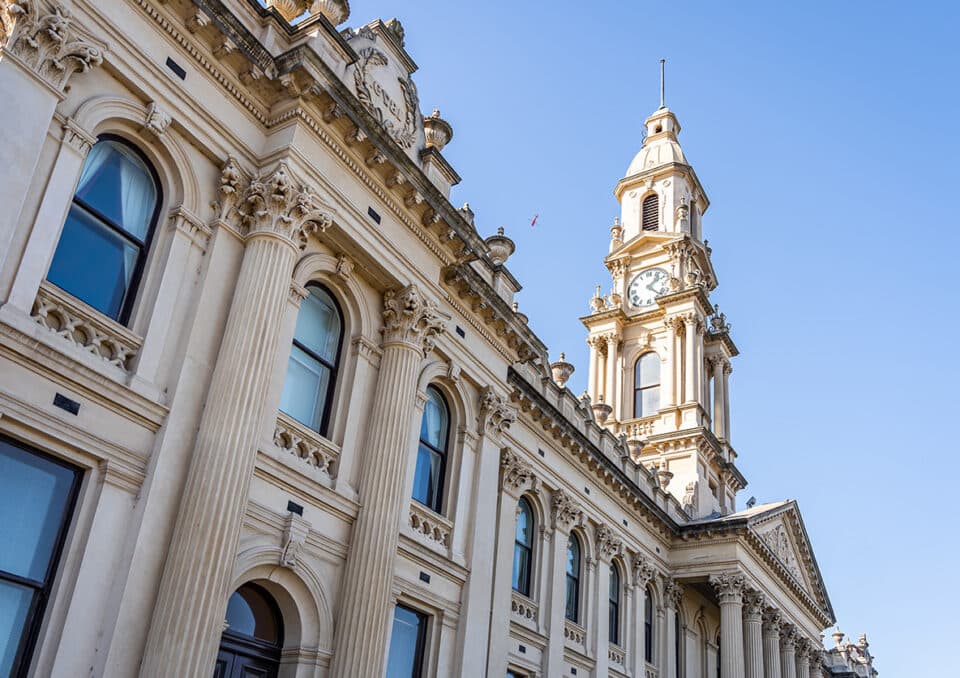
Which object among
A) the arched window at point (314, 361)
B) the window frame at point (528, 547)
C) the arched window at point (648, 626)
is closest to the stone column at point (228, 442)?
the arched window at point (314, 361)

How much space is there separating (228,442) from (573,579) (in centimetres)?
1531

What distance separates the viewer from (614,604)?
27922 mm

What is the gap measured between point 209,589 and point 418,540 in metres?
5.73

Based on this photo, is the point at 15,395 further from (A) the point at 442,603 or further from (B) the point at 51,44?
(A) the point at 442,603

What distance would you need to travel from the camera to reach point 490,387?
20250 millimetres

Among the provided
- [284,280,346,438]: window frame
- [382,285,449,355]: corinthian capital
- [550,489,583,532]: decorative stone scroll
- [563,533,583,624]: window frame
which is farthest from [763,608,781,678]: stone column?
[284,280,346,438]: window frame

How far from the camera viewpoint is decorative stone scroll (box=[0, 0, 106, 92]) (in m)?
11.6

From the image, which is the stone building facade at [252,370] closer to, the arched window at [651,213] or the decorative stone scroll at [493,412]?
the decorative stone scroll at [493,412]

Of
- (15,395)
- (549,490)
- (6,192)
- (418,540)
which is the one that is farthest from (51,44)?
(549,490)

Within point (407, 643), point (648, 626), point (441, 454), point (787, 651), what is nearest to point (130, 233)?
point (441, 454)

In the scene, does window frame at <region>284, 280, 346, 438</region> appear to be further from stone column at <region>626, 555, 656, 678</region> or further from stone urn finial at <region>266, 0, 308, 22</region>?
stone column at <region>626, 555, 656, 678</region>

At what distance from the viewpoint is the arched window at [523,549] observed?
2322 cm

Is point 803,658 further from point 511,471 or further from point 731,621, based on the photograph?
point 511,471

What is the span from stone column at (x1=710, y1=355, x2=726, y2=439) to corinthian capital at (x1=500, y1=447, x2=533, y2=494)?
67.5 feet
